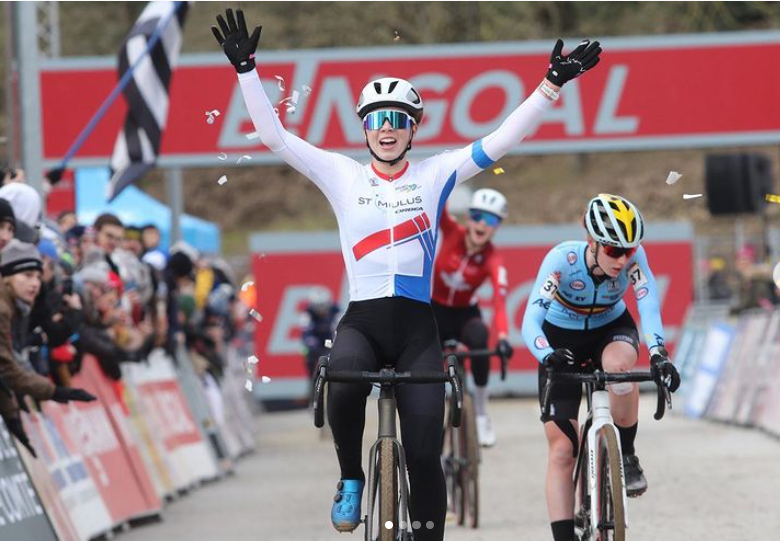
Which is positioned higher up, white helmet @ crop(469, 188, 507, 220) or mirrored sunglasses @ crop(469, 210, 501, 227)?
white helmet @ crop(469, 188, 507, 220)

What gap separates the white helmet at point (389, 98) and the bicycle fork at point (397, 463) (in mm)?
1218

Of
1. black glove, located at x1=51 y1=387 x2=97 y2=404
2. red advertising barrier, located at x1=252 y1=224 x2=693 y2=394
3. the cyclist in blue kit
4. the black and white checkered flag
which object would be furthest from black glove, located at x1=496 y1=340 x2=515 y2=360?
red advertising barrier, located at x1=252 y1=224 x2=693 y2=394

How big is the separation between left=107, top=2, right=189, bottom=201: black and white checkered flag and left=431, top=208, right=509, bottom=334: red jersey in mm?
4660

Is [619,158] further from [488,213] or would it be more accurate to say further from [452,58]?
[488,213]

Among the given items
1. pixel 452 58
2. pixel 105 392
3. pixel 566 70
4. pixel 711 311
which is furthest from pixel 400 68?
pixel 566 70

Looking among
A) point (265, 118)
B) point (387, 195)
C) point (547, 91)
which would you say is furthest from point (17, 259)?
point (547, 91)

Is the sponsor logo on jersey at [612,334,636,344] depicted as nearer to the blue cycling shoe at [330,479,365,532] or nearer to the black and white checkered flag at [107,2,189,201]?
the blue cycling shoe at [330,479,365,532]

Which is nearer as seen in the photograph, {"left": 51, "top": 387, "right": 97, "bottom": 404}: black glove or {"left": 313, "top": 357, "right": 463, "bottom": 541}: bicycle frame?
{"left": 313, "top": 357, "right": 463, "bottom": 541}: bicycle frame

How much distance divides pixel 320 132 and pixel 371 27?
29.8 m

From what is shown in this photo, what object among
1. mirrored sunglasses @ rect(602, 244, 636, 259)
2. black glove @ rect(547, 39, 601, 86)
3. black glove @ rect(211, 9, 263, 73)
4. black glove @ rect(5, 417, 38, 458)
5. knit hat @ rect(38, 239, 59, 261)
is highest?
black glove @ rect(211, 9, 263, 73)

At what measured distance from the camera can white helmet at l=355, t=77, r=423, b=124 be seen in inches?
296

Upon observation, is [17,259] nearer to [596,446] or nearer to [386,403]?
[386,403]

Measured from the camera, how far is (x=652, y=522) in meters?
11.4

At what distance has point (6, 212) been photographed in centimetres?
1020
